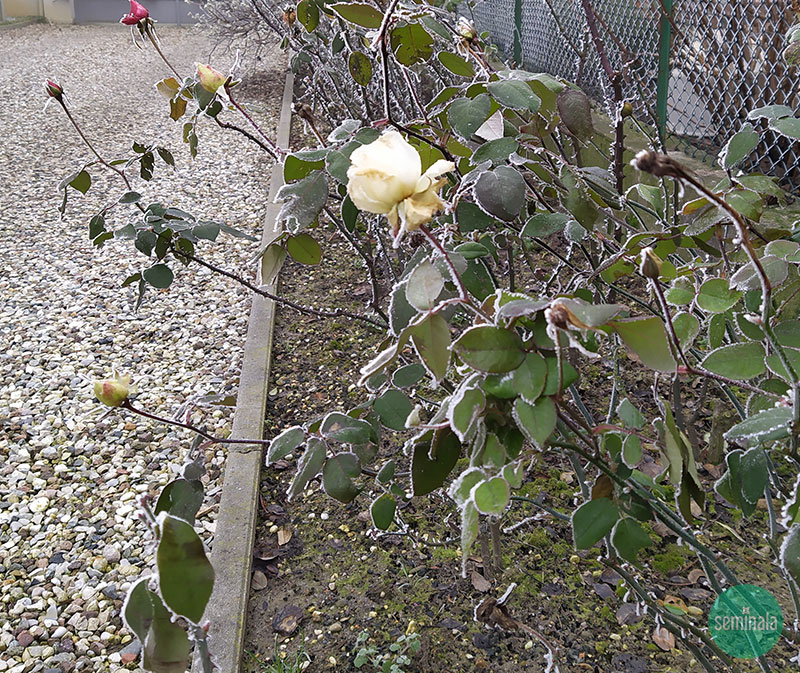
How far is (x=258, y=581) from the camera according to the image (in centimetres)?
164

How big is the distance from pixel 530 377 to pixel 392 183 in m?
0.22

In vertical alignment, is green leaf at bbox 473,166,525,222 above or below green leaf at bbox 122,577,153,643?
above

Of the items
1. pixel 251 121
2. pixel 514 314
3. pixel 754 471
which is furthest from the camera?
pixel 251 121

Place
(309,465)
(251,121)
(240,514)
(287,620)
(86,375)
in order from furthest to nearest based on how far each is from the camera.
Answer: (86,375), (240,514), (287,620), (251,121), (309,465)

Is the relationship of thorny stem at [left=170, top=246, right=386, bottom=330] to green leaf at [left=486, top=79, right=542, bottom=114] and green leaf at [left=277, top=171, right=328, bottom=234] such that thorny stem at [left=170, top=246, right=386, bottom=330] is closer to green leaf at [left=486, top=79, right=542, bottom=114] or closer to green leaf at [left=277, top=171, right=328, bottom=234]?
green leaf at [left=277, top=171, right=328, bottom=234]

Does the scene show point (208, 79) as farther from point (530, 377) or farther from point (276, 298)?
point (530, 377)

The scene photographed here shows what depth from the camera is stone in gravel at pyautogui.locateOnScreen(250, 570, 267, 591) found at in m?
1.63

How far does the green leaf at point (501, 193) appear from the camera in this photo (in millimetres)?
832

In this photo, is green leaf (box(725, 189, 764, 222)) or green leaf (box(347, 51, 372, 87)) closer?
green leaf (box(725, 189, 764, 222))

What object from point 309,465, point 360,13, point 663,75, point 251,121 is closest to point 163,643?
point 309,465

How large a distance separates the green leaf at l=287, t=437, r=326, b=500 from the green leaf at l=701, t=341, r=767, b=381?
57cm

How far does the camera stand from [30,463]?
2.18 meters

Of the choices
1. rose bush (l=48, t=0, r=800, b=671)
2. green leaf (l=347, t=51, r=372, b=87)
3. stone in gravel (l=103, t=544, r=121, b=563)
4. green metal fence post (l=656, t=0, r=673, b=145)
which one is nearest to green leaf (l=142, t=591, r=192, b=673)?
rose bush (l=48, t=0, r=800, b=671)

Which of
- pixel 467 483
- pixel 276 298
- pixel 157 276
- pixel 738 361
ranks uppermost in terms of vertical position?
pixel 738 361
